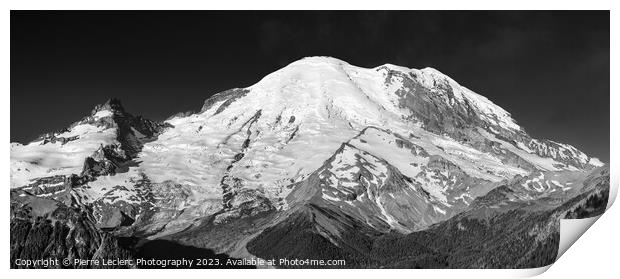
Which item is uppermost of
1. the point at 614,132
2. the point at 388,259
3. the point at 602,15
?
the point at 602,15

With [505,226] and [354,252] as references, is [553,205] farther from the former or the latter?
[354,252]

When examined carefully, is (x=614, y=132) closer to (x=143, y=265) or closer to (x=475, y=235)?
(x=143, y=265)

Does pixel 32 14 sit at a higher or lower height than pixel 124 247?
higher

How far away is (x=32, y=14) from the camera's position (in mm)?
70188

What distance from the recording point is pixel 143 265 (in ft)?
381
